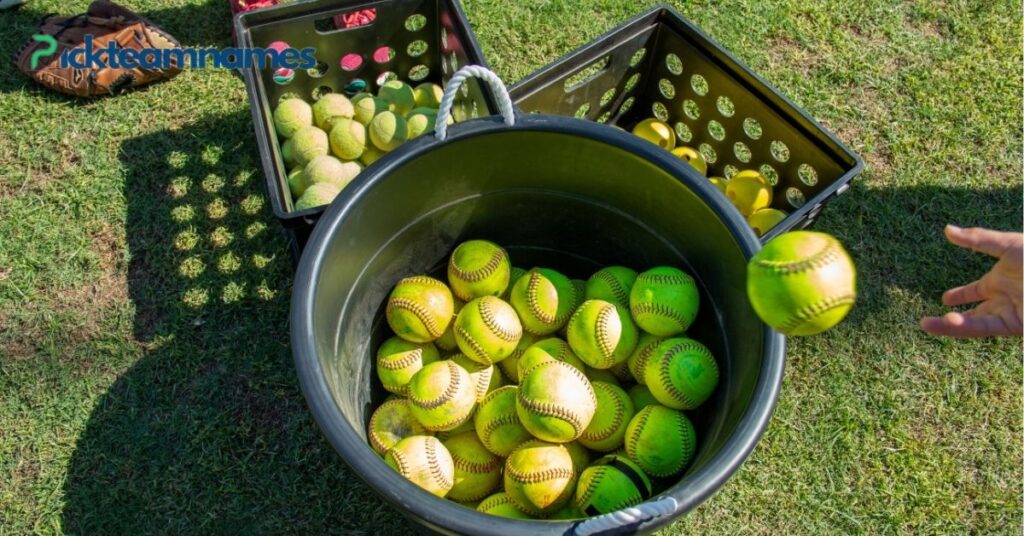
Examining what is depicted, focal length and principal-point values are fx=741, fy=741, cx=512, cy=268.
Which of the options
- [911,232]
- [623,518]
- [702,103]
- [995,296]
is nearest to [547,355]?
[623,518]

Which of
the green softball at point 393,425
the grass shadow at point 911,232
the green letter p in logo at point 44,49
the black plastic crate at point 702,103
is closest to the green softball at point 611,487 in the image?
the green softball at point 393,425

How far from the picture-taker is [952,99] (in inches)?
135

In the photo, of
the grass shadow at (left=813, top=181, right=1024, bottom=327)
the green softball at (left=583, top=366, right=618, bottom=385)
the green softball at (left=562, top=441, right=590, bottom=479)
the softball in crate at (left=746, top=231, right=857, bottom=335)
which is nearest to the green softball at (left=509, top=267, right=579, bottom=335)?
the green softball at (left=583, top=366, right=618, bottom=385)

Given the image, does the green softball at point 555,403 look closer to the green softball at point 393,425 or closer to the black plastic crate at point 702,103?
the green softball at point 393,425

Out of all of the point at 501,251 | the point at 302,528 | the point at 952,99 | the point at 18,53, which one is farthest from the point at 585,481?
the point at 18,53

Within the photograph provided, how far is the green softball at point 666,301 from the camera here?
6.85ft

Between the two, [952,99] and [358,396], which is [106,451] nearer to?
[358,396]

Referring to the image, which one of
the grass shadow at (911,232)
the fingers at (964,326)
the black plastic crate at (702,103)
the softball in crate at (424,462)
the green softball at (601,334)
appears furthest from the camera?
the grass shadow at (911,232)

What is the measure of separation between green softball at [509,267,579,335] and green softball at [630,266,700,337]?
24 cm

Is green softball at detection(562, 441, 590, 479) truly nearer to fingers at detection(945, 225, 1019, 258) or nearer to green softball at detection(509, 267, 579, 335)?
green softball at detection(509, 267, 579, 335)

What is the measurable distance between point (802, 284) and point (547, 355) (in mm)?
809

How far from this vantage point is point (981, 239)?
1.78 m

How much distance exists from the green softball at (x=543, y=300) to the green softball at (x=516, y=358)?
36 mm

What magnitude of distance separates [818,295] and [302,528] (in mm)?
1725
